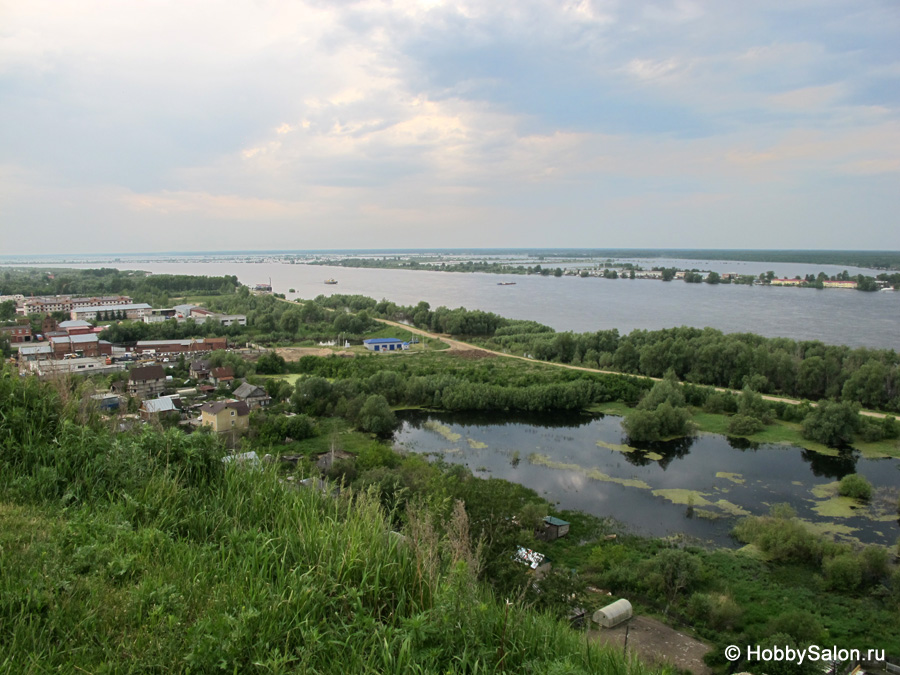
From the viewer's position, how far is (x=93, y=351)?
17.8 meters

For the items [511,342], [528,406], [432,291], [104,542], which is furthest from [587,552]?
[432,291]

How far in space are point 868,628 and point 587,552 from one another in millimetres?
3008

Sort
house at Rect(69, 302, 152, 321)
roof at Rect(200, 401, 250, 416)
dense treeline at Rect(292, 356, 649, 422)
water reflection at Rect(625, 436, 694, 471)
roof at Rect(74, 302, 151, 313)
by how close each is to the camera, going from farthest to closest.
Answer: roof at Rect(74, 302, 151, 313) → house at Rect(69, 302, 152, 321) → dense treeline at Rect(292, 356, 649, 422) → water reflection at Rect(625, 436, 694, 471) → roof at Rect(200, 401, 250, 416)

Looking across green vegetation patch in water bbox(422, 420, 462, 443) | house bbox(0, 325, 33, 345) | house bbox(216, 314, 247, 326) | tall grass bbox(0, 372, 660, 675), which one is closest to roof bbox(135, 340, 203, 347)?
house bbox(0, 325, 33, 345)

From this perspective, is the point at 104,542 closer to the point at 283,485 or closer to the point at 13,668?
the point at 13,668

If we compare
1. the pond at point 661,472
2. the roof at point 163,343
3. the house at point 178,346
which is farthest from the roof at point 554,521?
the roof at point 163,343

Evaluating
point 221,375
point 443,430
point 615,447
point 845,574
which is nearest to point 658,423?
point 615,447

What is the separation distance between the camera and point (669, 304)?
37.0m

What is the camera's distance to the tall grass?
1.43 metres

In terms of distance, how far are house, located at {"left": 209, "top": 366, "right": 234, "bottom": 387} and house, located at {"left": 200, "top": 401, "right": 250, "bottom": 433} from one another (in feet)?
12.1

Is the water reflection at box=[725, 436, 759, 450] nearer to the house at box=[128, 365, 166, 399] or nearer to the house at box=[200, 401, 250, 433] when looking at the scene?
the house at box=[200, 401, 250, 433]

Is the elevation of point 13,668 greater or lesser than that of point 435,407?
greater

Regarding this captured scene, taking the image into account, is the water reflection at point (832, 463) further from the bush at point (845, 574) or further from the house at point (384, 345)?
the house at point (384, 345)

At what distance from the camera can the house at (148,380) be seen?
531 inches
